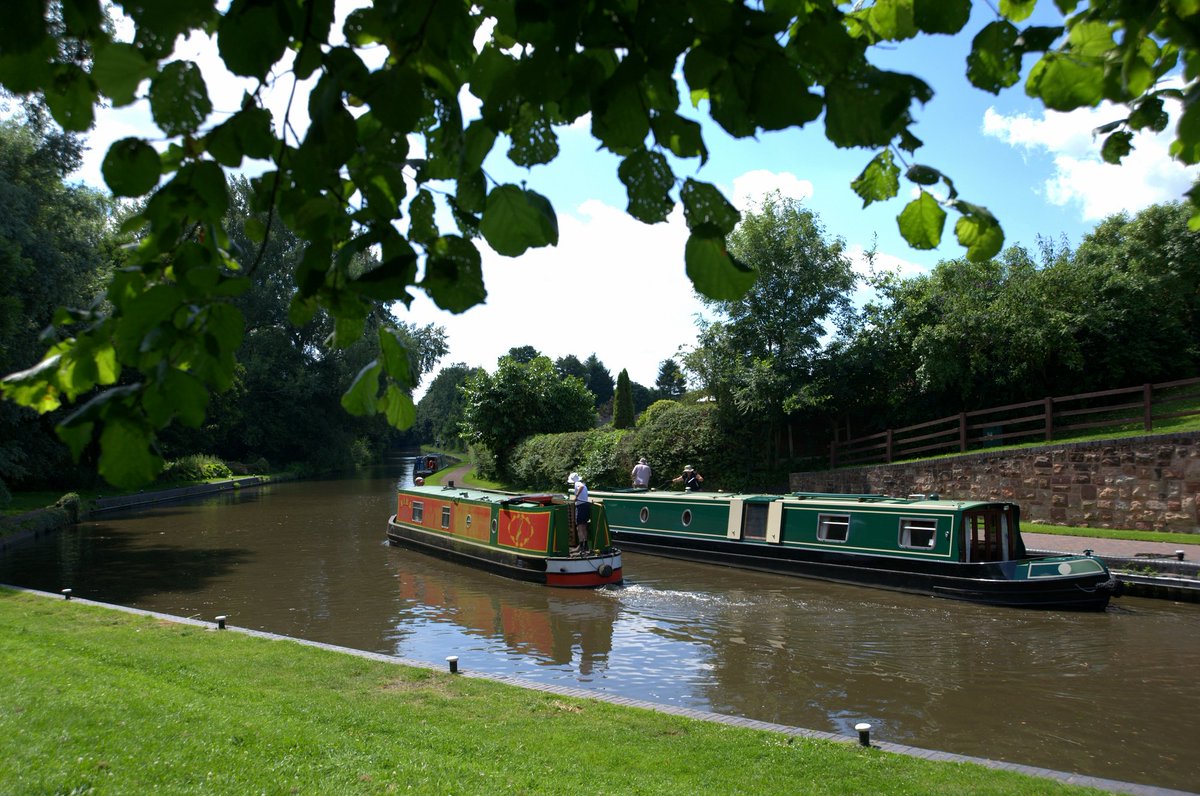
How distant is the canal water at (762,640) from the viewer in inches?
299

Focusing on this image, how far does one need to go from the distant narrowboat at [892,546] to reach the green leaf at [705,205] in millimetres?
11815

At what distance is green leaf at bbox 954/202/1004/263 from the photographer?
2154 mm

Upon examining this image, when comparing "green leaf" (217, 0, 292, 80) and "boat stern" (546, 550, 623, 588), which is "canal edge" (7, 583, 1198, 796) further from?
"green leaf" (217, 0, 292, 80)

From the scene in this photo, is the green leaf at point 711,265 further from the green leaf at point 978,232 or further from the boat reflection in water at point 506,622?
the boat reflection in water at point 506,622

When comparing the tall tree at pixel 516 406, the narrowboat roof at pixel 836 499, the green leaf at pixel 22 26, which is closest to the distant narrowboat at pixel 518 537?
the narrowboat roof at pixel 836 499

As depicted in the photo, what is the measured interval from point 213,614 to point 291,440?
135 feet

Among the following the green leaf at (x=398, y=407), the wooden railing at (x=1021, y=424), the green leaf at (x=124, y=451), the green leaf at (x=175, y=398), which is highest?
the wooden railing at (x=1021, y=424)

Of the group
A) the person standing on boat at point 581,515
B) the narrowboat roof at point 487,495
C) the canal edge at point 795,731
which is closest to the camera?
the canal edge at point 795,731

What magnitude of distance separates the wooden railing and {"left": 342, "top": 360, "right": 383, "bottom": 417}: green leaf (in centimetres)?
1815

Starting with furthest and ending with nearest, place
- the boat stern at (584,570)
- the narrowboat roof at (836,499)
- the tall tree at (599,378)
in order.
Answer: the tall tree at (599,378) → the boat stern at (584,570) → the narrowboat roof at (836,499)

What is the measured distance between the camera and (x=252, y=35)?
5.85 feet

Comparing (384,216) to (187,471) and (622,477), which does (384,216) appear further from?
(187,471)

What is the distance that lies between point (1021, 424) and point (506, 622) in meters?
16.0

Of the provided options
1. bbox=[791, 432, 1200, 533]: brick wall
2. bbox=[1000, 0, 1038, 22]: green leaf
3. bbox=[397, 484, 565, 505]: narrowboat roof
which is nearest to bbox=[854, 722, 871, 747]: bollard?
bbox=[1000, 0, 1038, 22]: green leaf
